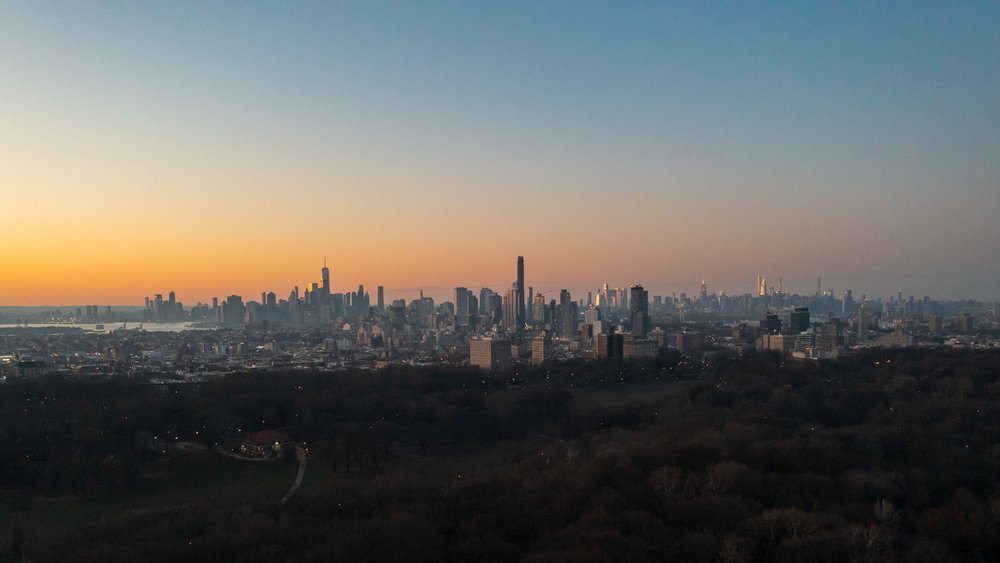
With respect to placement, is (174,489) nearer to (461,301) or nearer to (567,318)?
(567,318)

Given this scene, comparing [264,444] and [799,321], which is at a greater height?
[799,321]

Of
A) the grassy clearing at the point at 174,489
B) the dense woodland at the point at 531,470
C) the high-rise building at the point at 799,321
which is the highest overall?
the high-rise building at the point at 799,321

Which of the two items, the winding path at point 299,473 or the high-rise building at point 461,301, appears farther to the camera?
the high-rise building at point 461,301

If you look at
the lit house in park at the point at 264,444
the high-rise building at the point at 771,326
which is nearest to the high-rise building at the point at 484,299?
the high-rise building at the point at 771,326

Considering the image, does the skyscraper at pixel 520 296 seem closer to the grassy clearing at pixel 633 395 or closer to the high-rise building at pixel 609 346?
the high-rise building at pixel 609 346

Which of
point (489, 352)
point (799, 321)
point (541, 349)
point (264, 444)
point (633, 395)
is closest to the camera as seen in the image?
point (264, 444)

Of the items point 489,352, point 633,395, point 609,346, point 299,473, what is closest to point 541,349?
point 489,352

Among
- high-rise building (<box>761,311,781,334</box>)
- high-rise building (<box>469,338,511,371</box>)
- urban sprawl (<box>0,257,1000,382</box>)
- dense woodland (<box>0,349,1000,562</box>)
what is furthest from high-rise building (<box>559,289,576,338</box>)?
dense woodland (<box>0,349,1000,562</box>)

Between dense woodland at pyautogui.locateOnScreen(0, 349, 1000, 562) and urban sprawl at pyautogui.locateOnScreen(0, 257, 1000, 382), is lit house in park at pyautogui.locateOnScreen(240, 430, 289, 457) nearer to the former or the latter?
dense woodland at pyautogui.locateOnScreen(0, 349, 1000, 562)
